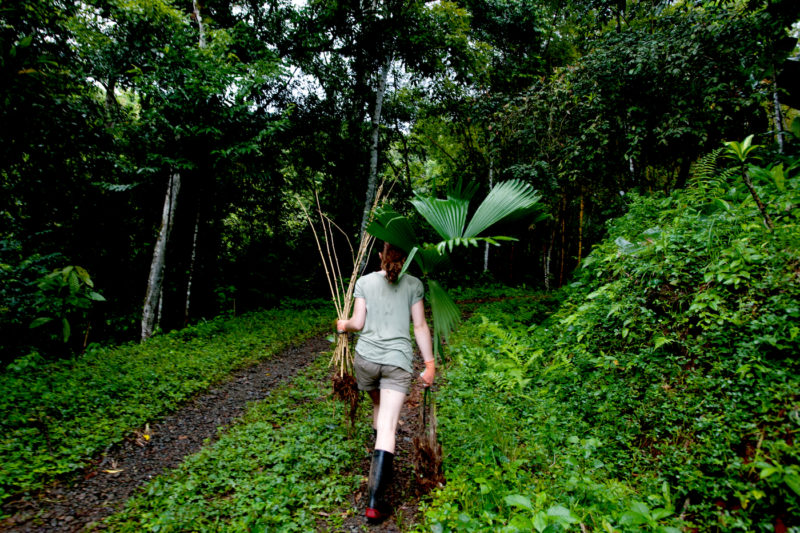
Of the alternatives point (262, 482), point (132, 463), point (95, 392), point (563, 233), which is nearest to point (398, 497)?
point (262, 482)

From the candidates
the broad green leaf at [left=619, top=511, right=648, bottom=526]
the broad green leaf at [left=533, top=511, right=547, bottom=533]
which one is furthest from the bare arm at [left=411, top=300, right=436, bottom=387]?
the broad green leaf at [left=619, top=511, right=648, bottom=526]

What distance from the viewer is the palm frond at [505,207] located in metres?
2.39

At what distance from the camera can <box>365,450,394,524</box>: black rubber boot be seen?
96.4 inches

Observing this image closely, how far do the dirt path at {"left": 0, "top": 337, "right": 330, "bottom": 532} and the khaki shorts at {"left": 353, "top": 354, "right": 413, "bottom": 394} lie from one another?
214cm

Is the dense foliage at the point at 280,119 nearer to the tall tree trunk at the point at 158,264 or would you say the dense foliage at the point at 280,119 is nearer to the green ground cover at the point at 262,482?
the tall tree trunk at the point at 158,264

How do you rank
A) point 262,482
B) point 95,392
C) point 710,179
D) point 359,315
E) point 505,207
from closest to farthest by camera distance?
point 505,207 → point 359,315 → point 262,482 → point 95,392 → point 710,179

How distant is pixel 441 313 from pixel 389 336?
40 cm

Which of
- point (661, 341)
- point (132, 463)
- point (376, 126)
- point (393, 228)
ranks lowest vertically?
point (132, 463)

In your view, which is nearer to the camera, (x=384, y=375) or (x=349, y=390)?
(x=384, y=375)

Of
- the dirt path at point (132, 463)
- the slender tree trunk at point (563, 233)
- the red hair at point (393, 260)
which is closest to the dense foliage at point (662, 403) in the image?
the red hair at point (393, 260)

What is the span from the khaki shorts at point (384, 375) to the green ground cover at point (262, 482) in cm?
93

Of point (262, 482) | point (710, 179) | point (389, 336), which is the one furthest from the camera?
point (710, 179)

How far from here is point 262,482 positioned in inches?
119

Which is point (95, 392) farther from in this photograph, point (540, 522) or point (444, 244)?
point (540, 522)
